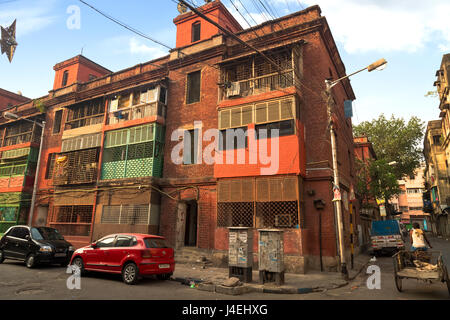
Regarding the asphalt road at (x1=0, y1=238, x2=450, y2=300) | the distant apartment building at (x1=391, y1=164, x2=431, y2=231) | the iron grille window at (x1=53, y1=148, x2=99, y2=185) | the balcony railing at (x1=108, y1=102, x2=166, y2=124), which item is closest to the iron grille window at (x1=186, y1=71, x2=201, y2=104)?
the balcony railing at (x1=108, y1=102, x2=166, y2=124)

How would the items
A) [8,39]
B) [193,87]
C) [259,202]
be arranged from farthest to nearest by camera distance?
[193,87], [8,39], [259,202]

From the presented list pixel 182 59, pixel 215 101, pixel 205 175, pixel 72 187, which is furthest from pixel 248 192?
pixel 72 187

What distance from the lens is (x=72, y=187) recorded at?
794 inches

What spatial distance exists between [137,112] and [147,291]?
1331cm

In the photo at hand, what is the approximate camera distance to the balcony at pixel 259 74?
14.3m

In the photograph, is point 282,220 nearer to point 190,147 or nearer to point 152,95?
point 190,147

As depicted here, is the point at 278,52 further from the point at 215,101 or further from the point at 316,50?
the point at 215,101

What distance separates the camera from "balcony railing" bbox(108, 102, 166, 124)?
1803 cm

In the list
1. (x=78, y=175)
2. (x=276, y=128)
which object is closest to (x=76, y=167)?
(x=78, y=175)

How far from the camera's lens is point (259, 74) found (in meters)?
15.3

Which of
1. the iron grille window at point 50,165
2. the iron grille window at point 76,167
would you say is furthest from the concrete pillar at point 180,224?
the iron grille window at point 50,165

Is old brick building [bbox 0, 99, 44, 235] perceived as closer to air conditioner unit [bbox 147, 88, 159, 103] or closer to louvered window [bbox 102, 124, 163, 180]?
louvered window [bbox 102, 124, 163, 180]

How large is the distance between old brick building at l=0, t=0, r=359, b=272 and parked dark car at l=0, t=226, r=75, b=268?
169 inches

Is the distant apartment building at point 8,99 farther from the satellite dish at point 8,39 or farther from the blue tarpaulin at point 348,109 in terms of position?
the blue tarpaulin at point 348,109
